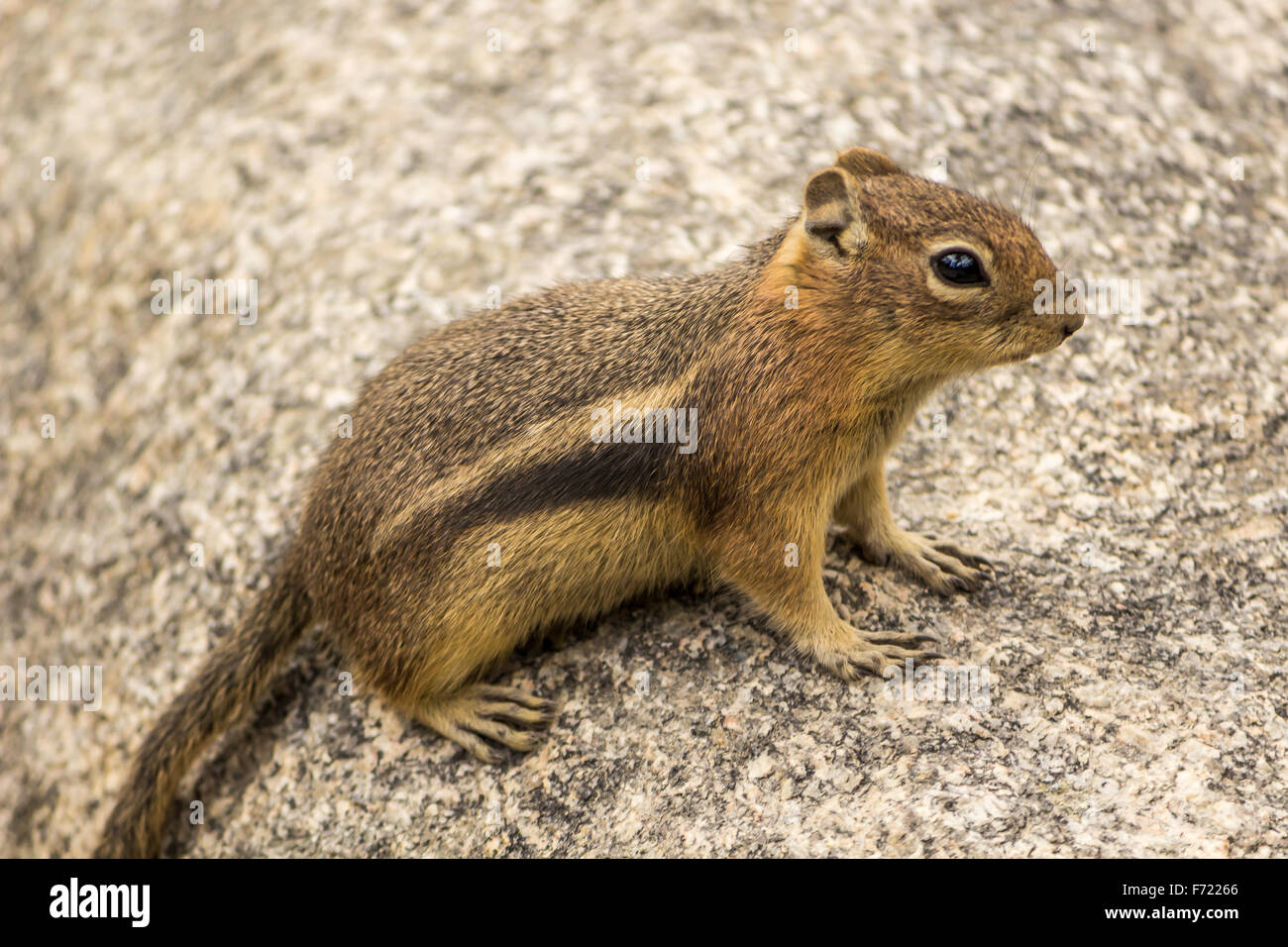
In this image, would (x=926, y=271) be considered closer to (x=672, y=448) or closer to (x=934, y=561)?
(x=672, y=448)

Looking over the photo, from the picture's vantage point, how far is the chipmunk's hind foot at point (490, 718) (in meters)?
4.64

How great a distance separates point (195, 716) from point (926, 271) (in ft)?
10.9

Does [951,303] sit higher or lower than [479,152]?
higher

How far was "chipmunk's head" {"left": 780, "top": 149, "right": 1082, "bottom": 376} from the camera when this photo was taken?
418 cm

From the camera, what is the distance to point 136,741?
5531 mm

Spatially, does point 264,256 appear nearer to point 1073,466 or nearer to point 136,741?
point 136,741

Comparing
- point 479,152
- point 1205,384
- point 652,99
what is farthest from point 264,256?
point 1205,384

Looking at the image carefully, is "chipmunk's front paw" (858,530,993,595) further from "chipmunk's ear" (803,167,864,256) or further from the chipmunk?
"chipmunk's ear" (803,167,864,256)

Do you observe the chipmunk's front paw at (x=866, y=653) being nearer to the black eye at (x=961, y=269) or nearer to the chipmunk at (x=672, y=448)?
the chipmunk at (x=672, y=448)

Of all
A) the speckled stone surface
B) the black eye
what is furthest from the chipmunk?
the speckled stone surface

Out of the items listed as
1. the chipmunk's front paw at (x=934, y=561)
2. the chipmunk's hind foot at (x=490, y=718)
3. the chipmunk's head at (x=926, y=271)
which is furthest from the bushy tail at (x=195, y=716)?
the chipmunk's head at (x=926, y=271)

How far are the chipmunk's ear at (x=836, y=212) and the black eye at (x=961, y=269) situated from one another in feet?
1.03

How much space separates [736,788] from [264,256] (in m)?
4.21

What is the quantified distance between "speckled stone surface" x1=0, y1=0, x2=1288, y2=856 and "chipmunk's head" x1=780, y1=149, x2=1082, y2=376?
3.63ft
